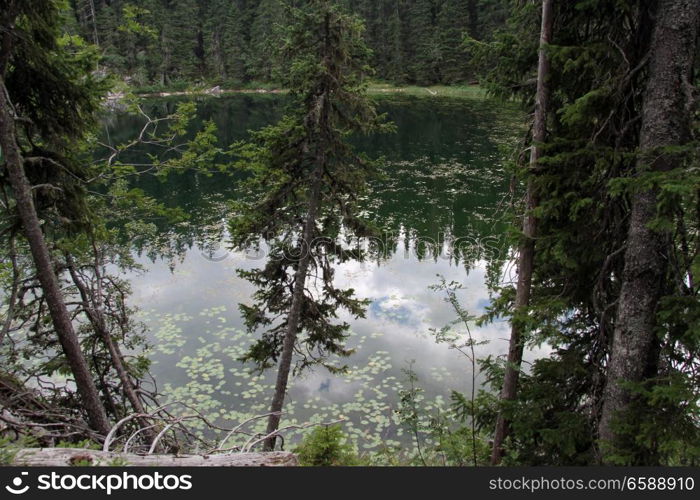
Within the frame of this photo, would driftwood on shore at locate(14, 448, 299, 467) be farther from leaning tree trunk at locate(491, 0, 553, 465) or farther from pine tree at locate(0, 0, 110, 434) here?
leaning tree trunk at locate(491, 0, 553, 465)

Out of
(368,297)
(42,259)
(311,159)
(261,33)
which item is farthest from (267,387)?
(261,33)

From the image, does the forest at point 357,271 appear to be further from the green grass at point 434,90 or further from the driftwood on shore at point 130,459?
the green grass at point 434,90

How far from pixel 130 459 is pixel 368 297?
11334mm

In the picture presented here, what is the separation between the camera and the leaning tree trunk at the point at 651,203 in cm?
398

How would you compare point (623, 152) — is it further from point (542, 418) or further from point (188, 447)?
point (188, 447)

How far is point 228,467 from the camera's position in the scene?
3.77 meters

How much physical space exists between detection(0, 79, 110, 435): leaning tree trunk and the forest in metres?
0.02

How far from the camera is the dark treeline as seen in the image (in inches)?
2361

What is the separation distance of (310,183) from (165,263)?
985 centimetres

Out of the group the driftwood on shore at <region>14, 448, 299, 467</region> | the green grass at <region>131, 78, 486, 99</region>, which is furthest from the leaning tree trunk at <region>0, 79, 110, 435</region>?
the green grass at <region>131, 78, 486, 99</region>

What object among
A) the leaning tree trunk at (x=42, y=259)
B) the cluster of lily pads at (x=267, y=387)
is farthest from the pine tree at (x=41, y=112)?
the cluster of lily pads at (x=267, y=387)

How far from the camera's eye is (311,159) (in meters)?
9.16

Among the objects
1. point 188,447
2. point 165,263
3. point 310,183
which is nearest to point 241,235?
point 310,183

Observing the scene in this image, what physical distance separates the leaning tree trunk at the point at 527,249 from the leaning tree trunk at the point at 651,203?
0.96 meters
